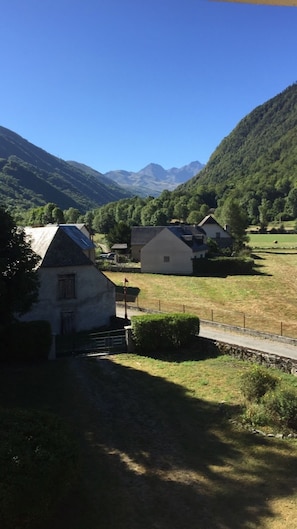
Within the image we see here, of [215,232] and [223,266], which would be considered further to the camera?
[215,232]

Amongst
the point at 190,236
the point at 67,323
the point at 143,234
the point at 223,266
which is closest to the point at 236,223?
the point at 143,234

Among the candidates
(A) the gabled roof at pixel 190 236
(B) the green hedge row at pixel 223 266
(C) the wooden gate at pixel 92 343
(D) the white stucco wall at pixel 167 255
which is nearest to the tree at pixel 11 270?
(C) the wooden gate at pixel 92 343

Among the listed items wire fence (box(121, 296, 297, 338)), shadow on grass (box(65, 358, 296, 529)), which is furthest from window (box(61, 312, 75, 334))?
shadow on grass (box(65, 358, 296, 529))

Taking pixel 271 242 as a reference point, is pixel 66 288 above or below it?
below

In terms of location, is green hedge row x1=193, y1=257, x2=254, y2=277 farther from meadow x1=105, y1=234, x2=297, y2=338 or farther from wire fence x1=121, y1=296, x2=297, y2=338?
wire fence x1=121, y1=296, x2=297, y2=338

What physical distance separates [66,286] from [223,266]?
3702 cm

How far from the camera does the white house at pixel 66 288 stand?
2978 cm

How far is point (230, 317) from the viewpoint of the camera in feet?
118

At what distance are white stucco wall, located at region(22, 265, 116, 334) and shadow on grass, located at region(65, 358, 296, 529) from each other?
11.0 m

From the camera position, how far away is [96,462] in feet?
42.8

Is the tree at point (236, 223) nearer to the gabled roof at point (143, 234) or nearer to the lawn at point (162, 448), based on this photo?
the gabled roof at point (143, 234)

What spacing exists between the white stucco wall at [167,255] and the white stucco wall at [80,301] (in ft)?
103

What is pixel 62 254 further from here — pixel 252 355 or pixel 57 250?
pixel 252 355

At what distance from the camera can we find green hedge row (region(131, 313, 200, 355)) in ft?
88.2
